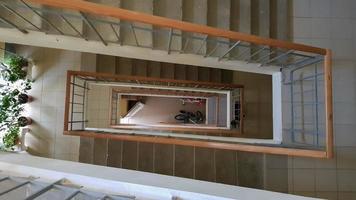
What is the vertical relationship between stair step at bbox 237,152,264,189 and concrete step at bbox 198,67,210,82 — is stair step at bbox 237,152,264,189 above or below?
below

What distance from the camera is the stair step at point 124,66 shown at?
13.1 feet

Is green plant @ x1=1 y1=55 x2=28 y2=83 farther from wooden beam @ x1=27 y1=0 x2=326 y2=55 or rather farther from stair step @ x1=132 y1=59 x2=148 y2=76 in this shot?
wooden beam @ x1=27 y1=0 x2=326 y2=55

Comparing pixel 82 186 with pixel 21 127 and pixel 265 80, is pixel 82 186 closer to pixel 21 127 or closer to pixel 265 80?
pixel 265 80

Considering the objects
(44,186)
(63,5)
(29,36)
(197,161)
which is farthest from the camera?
(197,161)

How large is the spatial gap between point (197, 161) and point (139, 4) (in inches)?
71.5

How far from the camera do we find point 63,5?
967mm

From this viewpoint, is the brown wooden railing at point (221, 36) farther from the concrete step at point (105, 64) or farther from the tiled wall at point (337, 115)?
the concrete step at point (105, 64)

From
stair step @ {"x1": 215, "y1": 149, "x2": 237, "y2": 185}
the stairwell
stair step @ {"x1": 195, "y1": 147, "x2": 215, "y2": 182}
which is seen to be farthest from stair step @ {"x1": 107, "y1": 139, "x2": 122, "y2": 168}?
stair step @ {"x1": 215, "y1": 149, "x2": 237, "y2": 185}

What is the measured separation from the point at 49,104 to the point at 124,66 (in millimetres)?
1414

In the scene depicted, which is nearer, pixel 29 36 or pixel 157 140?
pixel 29 36

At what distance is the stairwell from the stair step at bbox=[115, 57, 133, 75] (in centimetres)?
134

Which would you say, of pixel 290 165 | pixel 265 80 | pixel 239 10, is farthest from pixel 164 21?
pixel 265 80

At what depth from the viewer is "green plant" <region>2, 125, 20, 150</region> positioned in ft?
12.0

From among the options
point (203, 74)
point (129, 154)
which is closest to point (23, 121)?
point (129, 154)
